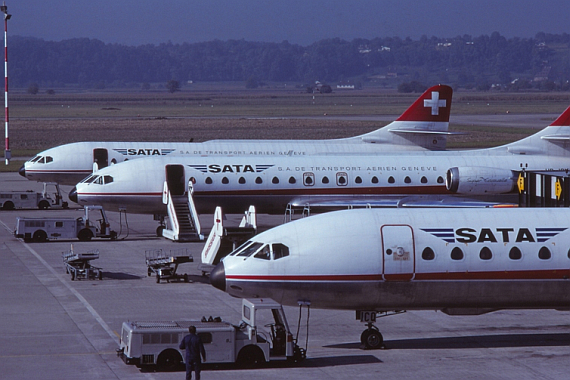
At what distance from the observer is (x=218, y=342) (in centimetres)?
2077

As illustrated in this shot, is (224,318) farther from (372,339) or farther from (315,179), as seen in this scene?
(315,179)

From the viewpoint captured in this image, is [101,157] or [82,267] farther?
[101,157]

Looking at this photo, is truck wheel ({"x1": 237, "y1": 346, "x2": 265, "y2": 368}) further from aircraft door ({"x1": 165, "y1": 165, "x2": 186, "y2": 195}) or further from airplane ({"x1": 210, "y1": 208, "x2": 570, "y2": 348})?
aircraft door ({"x1": 165, "y1": 165, "x2": 186, "y2": 195})

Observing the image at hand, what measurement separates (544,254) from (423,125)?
113ft

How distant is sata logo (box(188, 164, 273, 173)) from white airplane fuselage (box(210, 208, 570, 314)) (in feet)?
63.1

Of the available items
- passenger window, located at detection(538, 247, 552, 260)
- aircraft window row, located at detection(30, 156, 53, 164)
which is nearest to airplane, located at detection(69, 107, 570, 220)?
aircraft window row, located at detection(30, 156, 53, 164)

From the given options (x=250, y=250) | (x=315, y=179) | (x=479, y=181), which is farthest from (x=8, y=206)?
(x=250, y=250)

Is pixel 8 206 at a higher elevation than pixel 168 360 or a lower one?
lower

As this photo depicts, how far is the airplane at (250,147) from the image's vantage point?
5075cm

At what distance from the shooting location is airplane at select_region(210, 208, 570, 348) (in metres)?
21.7

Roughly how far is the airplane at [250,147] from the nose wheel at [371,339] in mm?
26321

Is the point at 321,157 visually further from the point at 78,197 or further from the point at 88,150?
the point at 88,150

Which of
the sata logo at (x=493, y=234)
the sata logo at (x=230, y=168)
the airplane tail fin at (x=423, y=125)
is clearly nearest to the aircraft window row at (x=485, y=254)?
the sata logo at (x=493, y=234)

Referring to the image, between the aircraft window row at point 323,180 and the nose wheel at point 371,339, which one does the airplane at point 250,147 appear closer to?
the aircraft window row at point 323,180
